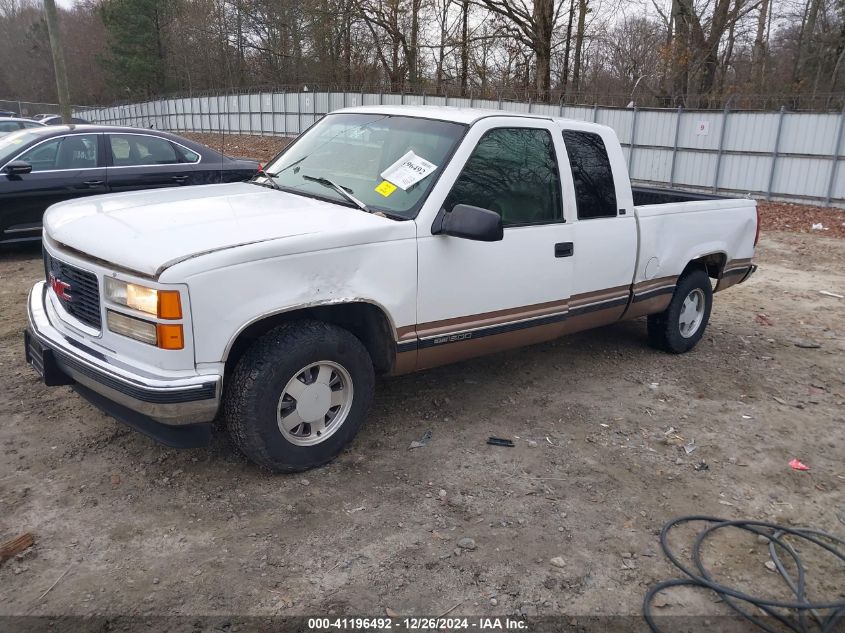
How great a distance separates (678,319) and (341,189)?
3336 mm

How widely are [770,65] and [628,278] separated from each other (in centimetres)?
3019

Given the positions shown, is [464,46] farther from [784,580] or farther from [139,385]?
[784,580]

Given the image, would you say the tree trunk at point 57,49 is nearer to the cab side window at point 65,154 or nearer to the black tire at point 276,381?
the cab side window at point 65,154

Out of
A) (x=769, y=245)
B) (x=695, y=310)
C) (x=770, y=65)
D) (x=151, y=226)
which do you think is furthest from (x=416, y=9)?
(x=151, y=226)

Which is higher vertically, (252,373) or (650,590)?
(252,373)

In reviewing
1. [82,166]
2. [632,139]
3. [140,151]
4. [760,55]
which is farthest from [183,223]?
[760,55]

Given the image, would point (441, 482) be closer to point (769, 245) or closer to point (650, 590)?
point (650, 590)

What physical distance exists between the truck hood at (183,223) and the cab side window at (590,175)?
1.67m

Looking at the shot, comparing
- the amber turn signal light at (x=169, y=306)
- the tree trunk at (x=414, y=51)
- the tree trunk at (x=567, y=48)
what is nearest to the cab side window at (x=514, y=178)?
the amber turn signal light at (x=169, y=306)

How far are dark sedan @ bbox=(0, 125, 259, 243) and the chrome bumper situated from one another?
4950 mm

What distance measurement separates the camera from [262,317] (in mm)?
3330

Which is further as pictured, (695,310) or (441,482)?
(695,310)

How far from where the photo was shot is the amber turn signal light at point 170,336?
3104 mm

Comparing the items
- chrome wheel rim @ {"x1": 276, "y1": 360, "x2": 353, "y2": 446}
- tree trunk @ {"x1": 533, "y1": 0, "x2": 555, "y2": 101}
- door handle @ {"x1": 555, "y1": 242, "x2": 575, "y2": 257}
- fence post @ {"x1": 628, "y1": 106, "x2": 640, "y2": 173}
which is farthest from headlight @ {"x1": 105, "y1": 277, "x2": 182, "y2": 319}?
tree trunk @ {"x1": 533, "y1": 0, "x2": 555, "y2": 101}
